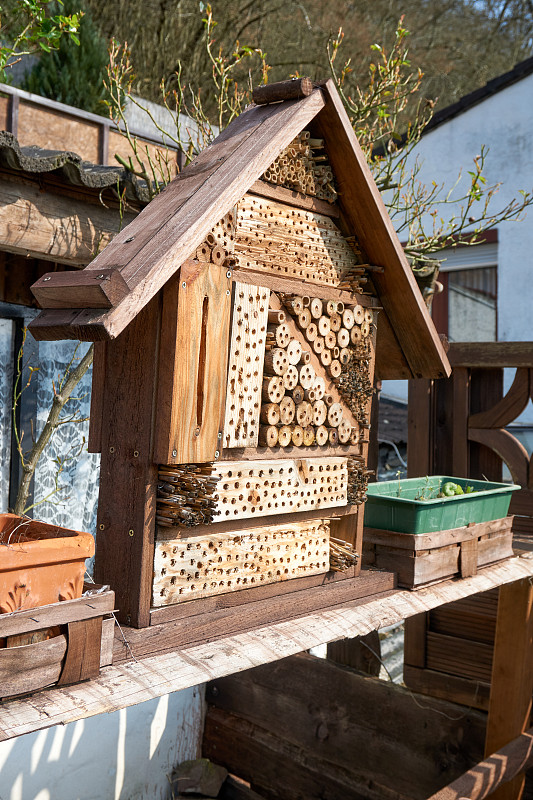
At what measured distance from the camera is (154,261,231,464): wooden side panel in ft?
6.52

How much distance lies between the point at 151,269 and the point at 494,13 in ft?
55.6

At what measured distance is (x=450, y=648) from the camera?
4441 mm

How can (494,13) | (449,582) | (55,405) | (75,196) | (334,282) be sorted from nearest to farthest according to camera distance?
(334,282)
(449,582)
(75,196)
(55,405)
(494,13)

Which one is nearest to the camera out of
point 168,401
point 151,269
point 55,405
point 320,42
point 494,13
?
point 151,269

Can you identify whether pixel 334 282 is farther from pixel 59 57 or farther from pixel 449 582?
pixel 59 57

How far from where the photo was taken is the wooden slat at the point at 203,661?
162cm

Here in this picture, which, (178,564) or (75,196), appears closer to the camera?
(178,564)

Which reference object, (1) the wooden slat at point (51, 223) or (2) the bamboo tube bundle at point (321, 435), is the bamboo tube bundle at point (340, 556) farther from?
(1) the wooden slat at point (51, 223)

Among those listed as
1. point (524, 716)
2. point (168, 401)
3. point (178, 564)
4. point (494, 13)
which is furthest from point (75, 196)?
point (494, 13)

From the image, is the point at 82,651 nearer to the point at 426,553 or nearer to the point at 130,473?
the point at 130,473

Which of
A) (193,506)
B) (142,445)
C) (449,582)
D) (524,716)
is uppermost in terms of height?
(142,445)

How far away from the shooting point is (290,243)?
238cm

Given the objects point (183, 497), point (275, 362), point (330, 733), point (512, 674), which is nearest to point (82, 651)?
point (183, 497)

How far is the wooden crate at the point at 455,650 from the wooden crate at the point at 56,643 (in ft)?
9.90
